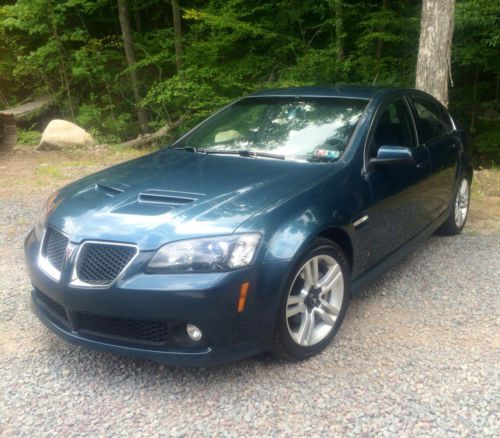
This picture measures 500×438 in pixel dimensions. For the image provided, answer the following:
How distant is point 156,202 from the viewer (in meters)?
2.96

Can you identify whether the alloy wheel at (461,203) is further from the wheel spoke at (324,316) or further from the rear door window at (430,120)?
the wheel spoke at (324,316)

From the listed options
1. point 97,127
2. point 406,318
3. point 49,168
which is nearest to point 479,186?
point 406,318

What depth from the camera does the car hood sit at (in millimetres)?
2689

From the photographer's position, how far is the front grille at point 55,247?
287cm

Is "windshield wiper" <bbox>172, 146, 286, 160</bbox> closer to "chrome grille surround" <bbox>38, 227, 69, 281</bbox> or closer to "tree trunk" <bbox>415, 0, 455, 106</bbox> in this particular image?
"chrome grille surround" <bbox>38, 227, 69, 281</bbox>

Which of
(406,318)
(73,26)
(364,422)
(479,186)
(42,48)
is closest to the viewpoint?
(364,422)

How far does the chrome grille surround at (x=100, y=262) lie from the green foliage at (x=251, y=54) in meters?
7.84

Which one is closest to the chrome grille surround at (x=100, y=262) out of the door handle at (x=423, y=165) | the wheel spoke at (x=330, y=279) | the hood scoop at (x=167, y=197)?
the hood scoop at (x=167, y=197)

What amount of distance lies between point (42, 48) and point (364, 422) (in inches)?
605

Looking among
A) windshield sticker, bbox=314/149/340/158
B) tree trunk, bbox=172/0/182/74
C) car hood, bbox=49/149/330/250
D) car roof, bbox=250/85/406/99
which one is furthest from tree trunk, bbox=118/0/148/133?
windshield sticker, bbox=314/149/340/158

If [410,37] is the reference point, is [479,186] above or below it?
below

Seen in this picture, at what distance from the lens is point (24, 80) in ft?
56.3

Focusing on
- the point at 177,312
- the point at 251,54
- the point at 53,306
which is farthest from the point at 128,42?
the point at 177,312

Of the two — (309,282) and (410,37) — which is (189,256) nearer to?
(309,282)
